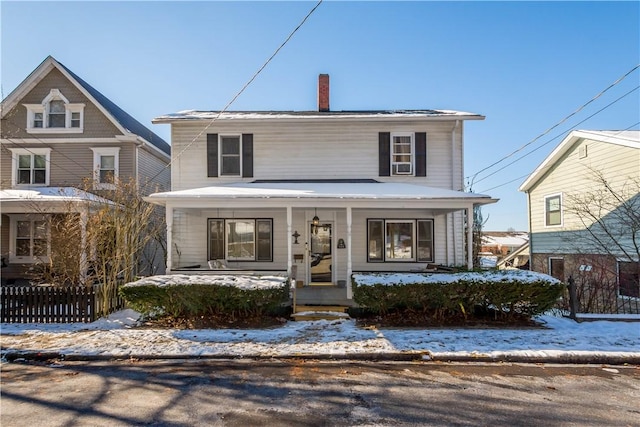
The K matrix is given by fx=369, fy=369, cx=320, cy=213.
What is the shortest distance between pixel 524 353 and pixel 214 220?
964 cm

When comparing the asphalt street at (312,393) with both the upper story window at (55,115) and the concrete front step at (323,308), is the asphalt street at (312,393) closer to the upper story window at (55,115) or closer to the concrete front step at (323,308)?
the concrete front step at (323,308)

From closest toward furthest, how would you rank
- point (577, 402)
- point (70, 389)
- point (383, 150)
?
1. point (577, 402)
2. point (70, 389)
3. point (383, 150)

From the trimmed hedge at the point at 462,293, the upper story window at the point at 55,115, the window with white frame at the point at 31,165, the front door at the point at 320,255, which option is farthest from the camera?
the upper story window at the point at 55,115

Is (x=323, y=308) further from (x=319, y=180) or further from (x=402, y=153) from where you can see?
(x=402, y=153)

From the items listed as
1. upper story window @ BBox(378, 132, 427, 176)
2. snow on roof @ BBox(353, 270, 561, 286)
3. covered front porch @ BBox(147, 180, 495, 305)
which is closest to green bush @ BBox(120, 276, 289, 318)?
snow on roof @ BBox(353, 270, 561, 286)

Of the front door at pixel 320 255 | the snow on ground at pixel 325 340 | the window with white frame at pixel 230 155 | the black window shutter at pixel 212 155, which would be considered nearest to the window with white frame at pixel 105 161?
the black window shutter at pixel 212 155

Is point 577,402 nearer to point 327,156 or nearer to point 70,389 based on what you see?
point 70,389

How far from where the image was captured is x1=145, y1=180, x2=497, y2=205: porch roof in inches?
380

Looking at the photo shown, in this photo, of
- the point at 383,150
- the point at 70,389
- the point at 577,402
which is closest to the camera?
the point at 577,402

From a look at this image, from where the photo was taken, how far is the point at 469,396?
4785 mm

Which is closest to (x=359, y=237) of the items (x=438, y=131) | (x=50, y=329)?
(x=438, y=131)

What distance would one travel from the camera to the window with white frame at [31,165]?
15.2 metres

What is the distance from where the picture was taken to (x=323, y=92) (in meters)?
14.3

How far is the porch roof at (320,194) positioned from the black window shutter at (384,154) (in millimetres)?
1070
